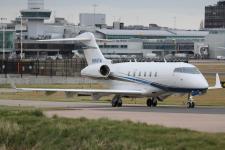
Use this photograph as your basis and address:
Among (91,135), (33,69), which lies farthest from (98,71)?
(33,69)

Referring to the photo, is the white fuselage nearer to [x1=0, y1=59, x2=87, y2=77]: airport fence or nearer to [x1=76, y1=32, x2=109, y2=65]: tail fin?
[x1=76, y1=32, x2=109, y2=65]: tail fin

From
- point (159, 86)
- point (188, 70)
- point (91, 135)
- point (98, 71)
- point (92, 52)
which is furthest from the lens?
point (92, 52)

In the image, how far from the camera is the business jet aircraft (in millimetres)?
44844

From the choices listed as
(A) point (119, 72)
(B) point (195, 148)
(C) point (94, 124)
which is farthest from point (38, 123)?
(A) point (119, 72)

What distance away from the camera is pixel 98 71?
48906 mm

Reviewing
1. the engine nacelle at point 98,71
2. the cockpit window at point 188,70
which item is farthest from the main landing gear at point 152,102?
the engine nacelle at point 98,71

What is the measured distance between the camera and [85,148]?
80.1 ft

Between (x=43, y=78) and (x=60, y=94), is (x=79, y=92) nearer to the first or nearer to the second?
(x=60, y=94)

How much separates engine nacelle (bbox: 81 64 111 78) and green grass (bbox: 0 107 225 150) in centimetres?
1772

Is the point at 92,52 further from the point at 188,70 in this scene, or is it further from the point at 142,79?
the point at 188,70

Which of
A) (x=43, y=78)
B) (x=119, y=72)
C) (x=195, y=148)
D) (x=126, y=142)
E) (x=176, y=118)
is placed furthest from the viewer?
(x=43, y=78)

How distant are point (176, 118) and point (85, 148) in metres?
9.66

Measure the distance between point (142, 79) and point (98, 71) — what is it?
122 inches

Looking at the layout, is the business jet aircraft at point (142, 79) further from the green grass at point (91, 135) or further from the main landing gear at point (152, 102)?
the green grass at point (91, 135)
